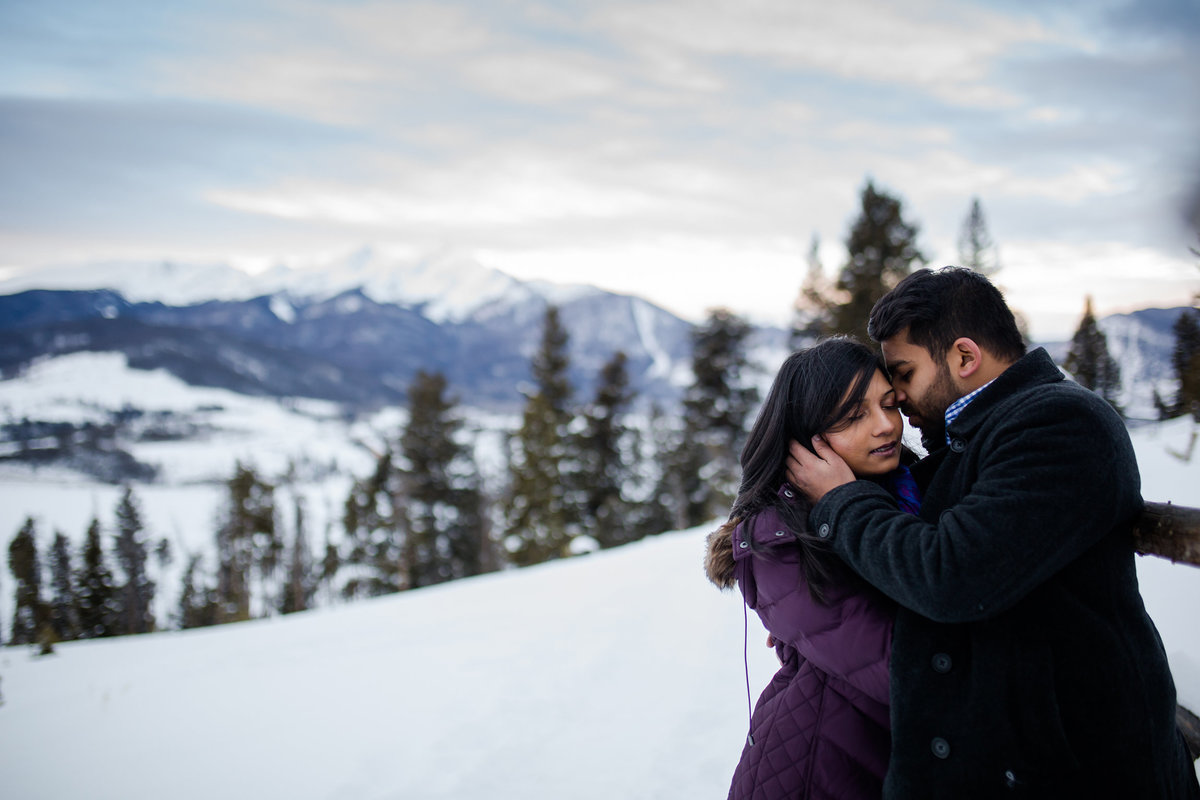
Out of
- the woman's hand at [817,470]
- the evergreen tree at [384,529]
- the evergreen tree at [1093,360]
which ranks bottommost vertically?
the evergreen tree at [384,529]

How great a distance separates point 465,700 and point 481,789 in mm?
1637

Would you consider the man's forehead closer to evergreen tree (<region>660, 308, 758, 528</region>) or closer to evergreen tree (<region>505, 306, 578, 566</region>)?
evergreen tree (<region>505, 306, 578, 566</region>)

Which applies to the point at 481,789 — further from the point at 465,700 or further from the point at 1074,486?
the point at 1074,486

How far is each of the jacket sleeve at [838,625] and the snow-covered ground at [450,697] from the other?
166cm

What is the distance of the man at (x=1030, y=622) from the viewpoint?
1351 mm

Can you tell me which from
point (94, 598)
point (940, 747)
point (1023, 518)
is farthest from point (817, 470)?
point (94, 598)

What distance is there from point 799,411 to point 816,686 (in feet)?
2.65

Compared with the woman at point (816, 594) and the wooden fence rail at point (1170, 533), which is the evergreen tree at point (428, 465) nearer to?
the woman at point (816, 594)

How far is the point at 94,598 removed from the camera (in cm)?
3031

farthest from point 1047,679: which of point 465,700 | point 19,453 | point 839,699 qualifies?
point 19,453

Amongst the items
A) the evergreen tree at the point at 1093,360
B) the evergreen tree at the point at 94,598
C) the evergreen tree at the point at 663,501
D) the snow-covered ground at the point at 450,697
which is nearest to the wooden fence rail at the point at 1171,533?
the snow-covered ground at the point at 450,697

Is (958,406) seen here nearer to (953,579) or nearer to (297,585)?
(953,579)

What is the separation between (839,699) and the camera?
5.89ft

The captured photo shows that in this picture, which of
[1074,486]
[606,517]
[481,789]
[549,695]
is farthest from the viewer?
[606,517]
